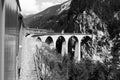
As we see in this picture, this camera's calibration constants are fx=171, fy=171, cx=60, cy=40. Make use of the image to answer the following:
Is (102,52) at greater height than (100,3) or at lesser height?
lesser

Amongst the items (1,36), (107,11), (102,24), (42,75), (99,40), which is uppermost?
(107,11)

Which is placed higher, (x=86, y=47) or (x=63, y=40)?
(x=63, y=40)

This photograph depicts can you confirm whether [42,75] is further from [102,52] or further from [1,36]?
[102,52]

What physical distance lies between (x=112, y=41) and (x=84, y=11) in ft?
47.5

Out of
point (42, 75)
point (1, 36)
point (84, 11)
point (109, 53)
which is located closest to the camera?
point (1, 36)

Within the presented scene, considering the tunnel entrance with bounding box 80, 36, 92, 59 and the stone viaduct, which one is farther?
the tunnel entrance with bounding box 80, 36, 92, 59

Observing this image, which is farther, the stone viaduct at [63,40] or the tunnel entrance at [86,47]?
the tunnel entrance at [86,47]

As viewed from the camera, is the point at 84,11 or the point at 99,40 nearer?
the point at 99,40

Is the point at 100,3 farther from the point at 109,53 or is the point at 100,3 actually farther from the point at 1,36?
the point at 1,36

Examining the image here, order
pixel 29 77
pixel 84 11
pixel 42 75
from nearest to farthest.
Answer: pixel 29 77 → pixel 42 75 → pixel 84 11

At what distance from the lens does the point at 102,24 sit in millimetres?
58250

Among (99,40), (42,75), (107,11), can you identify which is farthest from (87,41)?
(42,75)

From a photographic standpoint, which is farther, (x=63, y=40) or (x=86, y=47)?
(x=86, y=47)

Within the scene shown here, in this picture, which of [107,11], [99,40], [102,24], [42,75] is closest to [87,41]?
[99,40]
